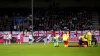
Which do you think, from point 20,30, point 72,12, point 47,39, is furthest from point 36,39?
point 72,12

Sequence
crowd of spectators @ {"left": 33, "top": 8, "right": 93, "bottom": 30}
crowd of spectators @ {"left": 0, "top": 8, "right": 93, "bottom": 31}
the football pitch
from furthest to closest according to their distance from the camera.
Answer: crowd of spectators @ {"left": 33, "top": 8, "right": 93, "bottom": 30} → crowd of spectators @ {"left": 0, "top": 8, "right": 93, "bottom": 31} → the football pitch

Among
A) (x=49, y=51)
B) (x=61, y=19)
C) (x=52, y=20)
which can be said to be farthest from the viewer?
(x=61, y=19)

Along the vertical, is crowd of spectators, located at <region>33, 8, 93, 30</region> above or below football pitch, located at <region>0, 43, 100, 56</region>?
above

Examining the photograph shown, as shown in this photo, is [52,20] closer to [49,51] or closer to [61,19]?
[61,19]

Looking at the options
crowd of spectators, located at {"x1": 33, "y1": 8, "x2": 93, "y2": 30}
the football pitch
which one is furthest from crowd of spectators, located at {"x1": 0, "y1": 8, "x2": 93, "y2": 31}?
the football pitch

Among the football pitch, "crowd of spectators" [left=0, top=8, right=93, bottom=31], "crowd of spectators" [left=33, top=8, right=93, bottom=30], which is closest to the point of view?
the football pitch

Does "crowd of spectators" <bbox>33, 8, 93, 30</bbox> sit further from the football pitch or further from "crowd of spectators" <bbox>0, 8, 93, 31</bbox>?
the football pitch

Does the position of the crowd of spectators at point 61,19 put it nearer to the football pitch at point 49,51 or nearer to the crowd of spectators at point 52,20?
the crowd of spectators at point 52,20

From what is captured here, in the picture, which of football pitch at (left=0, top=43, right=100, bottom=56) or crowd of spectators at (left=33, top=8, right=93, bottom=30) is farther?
crowd of spectators at (left=33, top=8, right=93, bottom=30)

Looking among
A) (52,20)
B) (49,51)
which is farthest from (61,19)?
(49,51)

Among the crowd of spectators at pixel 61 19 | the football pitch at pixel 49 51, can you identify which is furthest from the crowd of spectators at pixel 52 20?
the football pitch at pixel 49 51

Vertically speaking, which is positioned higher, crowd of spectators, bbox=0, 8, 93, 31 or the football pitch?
crowd of spectators, bbox=0, 8, 93, 31
